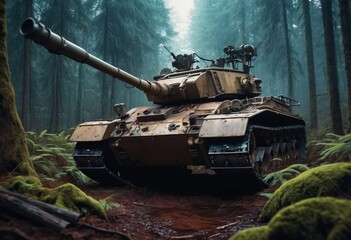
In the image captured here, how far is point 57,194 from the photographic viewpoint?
4195mm

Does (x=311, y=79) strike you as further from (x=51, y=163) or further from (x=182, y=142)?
(x=51, y=163)

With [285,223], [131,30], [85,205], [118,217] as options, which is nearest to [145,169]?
[118,217]

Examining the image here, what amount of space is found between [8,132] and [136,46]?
906 inches

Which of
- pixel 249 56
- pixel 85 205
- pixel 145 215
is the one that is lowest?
pixel 145 215

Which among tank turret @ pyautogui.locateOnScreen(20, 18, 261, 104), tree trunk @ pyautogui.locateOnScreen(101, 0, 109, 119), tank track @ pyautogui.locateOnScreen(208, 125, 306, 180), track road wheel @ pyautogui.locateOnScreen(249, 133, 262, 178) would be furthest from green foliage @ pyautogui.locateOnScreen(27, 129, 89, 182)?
tree trunk @ pyautogui.locateOnScreen(101, 0, 109, 119)

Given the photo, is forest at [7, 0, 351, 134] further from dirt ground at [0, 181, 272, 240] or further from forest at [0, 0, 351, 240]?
dirt ground at [0, 181, 272, 240]

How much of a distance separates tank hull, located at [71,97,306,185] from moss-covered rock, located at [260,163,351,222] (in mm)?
2715

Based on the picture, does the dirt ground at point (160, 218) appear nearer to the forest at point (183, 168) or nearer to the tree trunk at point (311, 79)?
the forest at point (183, 168)

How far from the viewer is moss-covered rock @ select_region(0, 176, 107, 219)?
13.5ft

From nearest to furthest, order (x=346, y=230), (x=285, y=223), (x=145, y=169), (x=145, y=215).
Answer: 1. (x=346, y=230)
2. (x=285, y=223)
3. (x=145, y=215)
4. (x=145, y=169)

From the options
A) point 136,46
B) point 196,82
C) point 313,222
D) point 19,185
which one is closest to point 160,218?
point 19,185

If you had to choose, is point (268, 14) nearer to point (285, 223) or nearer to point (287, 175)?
point (287, 175)

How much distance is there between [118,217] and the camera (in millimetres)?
5027

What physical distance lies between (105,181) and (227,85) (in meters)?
4.29
